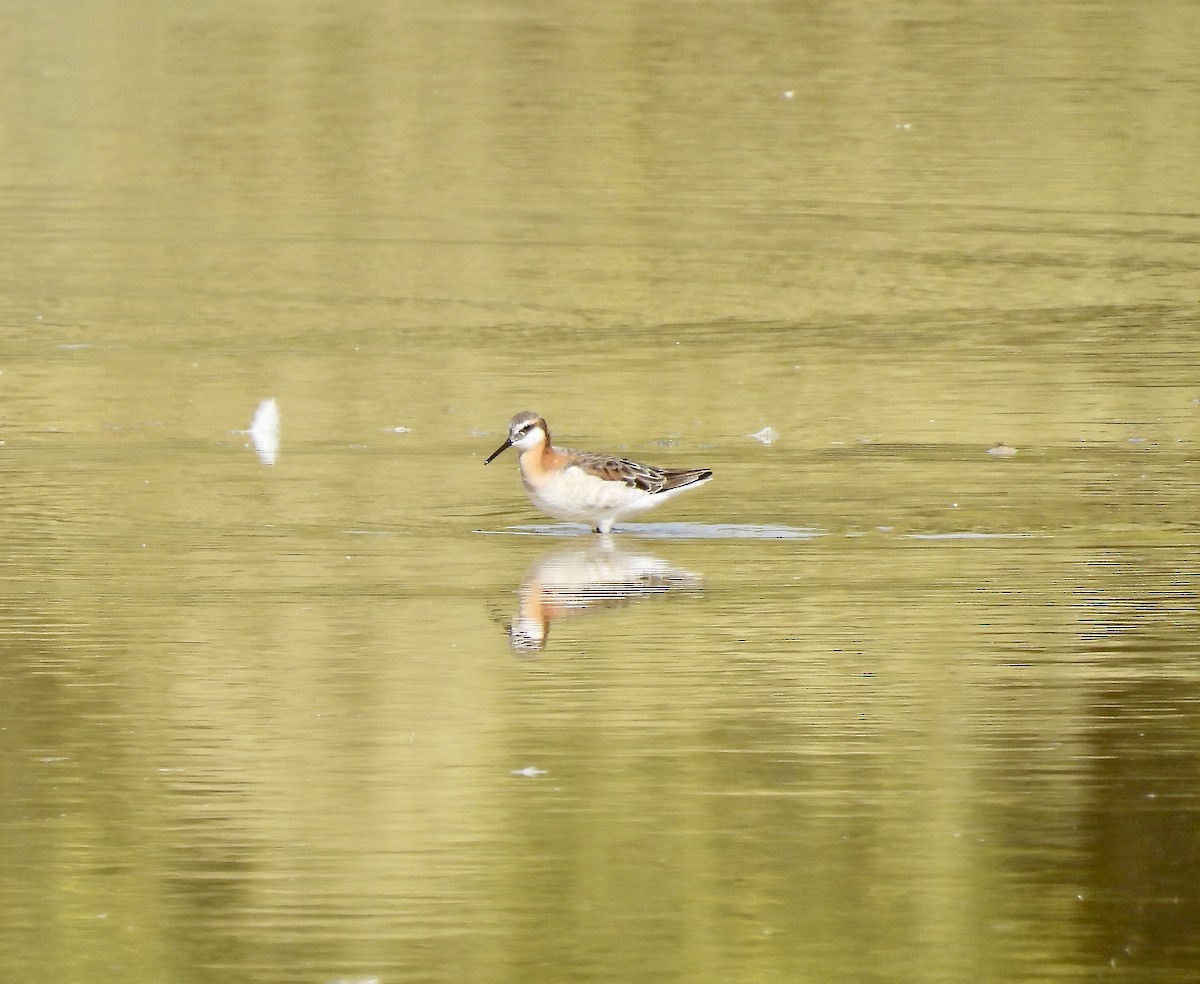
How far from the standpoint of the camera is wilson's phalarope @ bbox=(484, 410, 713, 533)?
452 inches

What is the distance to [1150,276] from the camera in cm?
1830

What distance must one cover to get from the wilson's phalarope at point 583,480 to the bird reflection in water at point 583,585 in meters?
0.21

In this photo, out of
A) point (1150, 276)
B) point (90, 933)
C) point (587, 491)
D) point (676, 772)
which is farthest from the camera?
point (1150, 276)

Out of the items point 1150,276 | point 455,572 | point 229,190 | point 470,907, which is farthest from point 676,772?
point 229,190

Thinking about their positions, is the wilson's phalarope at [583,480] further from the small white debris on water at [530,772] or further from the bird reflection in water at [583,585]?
the small white debris on water at [530,772]

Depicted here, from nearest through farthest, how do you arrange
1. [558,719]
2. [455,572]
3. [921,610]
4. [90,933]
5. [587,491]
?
[90,933] → [558,719] → [921,610] → [455,572] → [587,491]

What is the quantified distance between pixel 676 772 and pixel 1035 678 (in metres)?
1.61

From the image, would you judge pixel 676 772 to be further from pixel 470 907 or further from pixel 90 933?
pixel 90 933

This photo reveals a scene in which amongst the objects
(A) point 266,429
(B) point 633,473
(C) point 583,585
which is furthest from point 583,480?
(A) point 266,429

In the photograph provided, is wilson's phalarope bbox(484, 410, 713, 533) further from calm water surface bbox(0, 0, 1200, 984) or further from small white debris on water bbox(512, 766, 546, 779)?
small white debris on water bbox(512, 766, 546, 779)

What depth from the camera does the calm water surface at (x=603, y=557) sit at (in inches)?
262

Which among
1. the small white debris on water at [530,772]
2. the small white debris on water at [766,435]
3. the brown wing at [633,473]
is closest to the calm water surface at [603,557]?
the small white debris on water at [530,772]

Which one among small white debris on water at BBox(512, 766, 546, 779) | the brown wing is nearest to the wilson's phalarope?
the brown wing

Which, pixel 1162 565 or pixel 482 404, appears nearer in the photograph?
pixel 1162 565
